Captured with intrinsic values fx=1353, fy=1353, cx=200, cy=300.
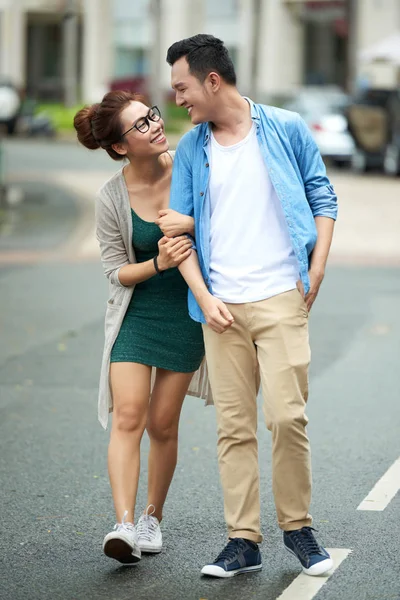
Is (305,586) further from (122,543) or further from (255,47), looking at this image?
(255,47)

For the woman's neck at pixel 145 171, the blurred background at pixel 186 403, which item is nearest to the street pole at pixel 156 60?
the blurred background at pixel 186 403

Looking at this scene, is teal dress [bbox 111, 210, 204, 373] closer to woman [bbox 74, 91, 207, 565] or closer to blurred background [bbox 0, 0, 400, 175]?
woman [bbox 74, 91, 207, 565]

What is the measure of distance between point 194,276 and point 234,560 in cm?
106

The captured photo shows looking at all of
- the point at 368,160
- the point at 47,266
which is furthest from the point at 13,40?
the point at 47,266

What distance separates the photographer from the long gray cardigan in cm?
520

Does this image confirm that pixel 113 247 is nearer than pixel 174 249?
No

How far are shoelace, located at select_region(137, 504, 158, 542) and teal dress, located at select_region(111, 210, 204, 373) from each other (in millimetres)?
610

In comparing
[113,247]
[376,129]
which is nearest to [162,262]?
[113,247]

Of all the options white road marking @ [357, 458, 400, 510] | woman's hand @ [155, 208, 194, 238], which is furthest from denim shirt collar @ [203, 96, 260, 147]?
white road marking @ [357, 458, 400, 510]

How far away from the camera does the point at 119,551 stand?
5.01 metres

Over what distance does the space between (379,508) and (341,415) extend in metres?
2.04

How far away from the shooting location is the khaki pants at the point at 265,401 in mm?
4883

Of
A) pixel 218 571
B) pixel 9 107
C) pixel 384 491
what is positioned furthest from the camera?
pixel 9 107

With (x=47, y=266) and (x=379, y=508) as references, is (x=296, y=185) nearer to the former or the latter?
(x=379, y=508)
